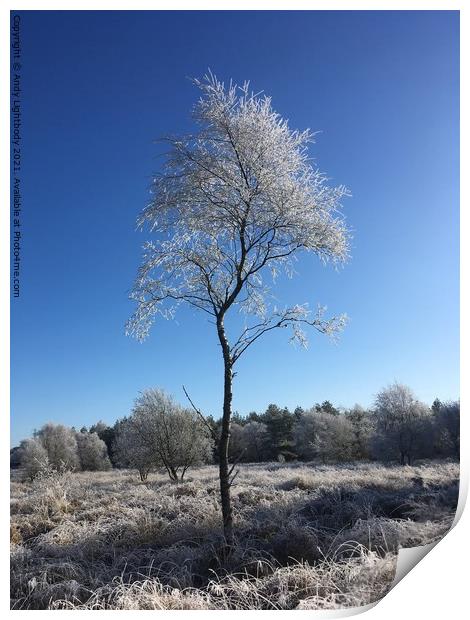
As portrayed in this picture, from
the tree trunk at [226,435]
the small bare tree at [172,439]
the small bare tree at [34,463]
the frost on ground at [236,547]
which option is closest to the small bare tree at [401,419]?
the frost on ground at [236,547]

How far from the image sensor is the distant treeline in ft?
15.2

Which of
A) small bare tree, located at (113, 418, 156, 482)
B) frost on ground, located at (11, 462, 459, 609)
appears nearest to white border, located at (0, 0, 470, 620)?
frost on ground, located at (11, 462, 459, 609)

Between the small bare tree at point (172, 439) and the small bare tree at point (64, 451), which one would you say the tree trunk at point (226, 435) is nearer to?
the small bare tree at point (64, 451)

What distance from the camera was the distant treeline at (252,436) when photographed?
15.2ft

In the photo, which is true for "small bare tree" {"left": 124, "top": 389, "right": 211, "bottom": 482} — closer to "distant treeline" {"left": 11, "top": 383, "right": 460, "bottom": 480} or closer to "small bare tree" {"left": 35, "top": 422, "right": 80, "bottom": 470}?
"distant treeline" {"left": 11, "top": 383, "right": 460, "bottom": 480}

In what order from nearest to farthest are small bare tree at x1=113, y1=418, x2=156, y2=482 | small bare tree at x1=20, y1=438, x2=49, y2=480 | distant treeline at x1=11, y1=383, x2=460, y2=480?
distant treeline at x1=11, y1=383, x2=460, y2=480, small bare tree at x1=20, y1=438, x2=49, y2=480, small bare tree at x1=113, y1=418, x2=156, y2=482

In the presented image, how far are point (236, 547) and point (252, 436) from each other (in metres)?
2.86

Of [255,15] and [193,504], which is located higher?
[255,15]

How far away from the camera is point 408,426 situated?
7.55m

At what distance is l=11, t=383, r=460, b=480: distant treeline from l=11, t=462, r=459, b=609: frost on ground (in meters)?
0.63
